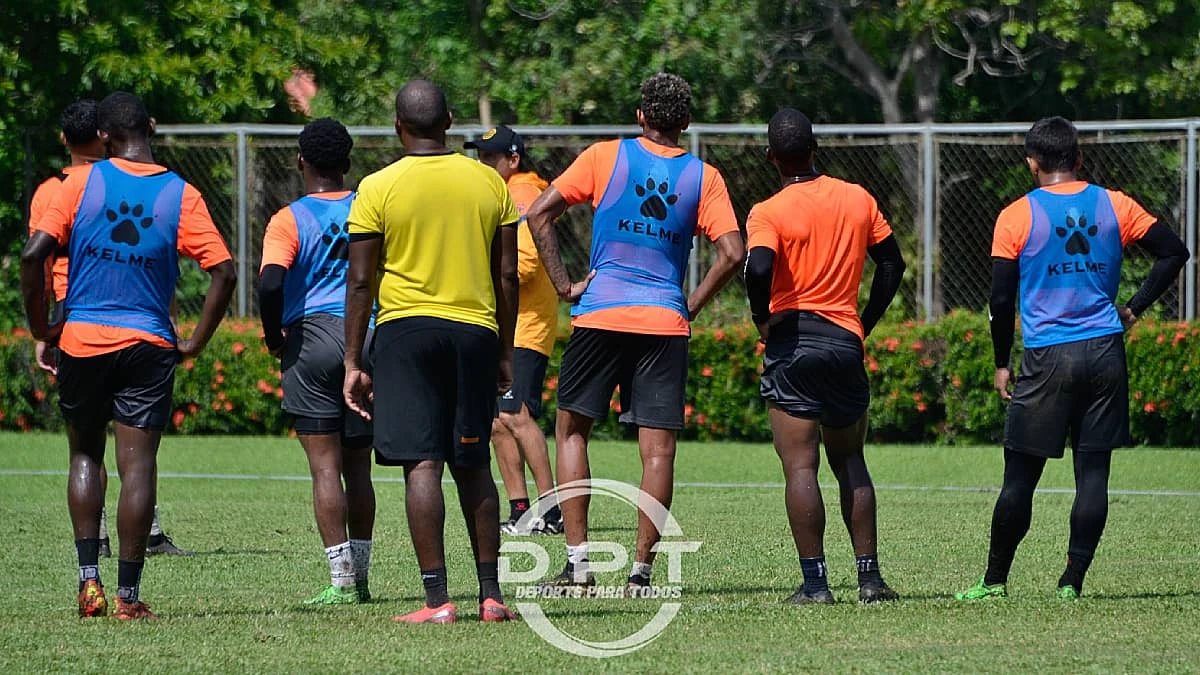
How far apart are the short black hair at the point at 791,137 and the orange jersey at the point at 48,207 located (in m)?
2.87

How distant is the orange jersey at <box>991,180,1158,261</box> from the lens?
7.74m

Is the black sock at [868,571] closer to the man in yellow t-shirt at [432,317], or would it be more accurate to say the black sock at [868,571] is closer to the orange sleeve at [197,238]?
the man in yellow t-shirt at [432,317]

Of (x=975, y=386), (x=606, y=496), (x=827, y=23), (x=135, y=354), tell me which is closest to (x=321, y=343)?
(x=135, y=354)

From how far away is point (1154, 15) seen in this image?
Answer: 2145 centimetres

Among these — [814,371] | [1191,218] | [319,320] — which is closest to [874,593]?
[814,371]

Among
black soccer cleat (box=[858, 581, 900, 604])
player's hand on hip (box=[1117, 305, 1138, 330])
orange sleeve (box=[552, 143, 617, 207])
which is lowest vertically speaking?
black soccer cleat (box=[858, 581, 900, 604])

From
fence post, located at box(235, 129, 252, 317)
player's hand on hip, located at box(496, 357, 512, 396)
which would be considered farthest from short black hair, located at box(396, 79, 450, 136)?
fence post, located at box(235, 129, 252, 317)

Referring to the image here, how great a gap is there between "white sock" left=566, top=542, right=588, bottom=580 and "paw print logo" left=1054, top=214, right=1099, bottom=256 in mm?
2393

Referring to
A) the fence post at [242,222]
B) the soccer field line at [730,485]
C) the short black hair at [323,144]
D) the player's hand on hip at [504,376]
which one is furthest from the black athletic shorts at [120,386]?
the fence post at [242,222]

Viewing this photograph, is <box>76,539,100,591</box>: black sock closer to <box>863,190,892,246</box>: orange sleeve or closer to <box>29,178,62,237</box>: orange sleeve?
<box>29,178,62,237</box>: orange sleeve

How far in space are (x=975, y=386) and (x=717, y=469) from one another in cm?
323

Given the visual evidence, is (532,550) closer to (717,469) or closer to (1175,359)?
(717,469)

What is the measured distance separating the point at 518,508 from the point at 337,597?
3.10 m

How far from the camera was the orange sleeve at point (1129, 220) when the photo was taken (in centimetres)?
781
